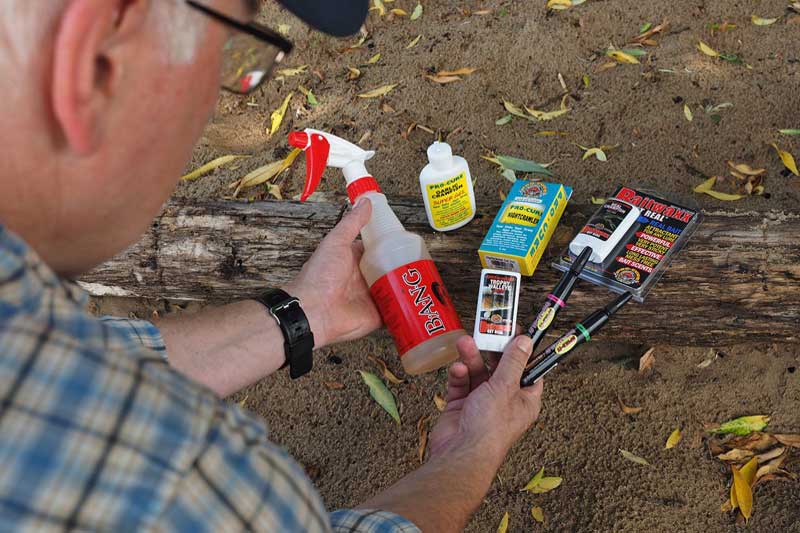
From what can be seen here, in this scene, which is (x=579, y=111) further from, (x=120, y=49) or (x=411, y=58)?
(x=120, y=49)

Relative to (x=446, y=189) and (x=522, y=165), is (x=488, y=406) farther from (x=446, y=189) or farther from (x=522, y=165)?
(x=522, y=165)

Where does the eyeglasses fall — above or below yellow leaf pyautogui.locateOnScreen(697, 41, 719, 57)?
above

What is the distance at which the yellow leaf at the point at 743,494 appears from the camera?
1.99 meters

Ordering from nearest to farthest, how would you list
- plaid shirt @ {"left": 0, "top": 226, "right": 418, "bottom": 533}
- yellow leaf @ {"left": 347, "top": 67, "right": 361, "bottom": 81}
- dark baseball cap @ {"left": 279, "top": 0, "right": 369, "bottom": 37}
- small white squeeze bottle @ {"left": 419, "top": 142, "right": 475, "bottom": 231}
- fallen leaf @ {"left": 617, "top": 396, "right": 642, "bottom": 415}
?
plaid shirt @ {"left": 0, "top": 226, "right": 418, "bottom": 533} → dark baseball cap @ {"left": 279, "top": 0, "right": 369, "bottom": 37} → small white squeeze bottle @ {"left": 419, "top": 142, "right": 475, "bottom": 231} → fallen leaf @ {"left": 617, "top": 396, "right": 642, "bottom": 415} → yellow leaf @ {"left": 347, "top": 67, "right": 361, "bottom": 81}

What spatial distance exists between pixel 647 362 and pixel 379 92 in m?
1.93

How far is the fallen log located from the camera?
1.86 metres

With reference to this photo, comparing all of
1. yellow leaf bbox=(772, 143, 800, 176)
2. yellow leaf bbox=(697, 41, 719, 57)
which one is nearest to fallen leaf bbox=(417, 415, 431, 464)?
yellow leaf bbox=(772, 143, 800, 176)

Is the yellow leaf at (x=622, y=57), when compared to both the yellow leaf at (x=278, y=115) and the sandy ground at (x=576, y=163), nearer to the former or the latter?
the sandy ground at (x=576, y=163)

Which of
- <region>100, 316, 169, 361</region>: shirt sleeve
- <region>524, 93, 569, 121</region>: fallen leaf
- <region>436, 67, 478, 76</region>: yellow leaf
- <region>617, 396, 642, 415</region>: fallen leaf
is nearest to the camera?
<region>100, 316, 169, 361</region>: shirt sleeve

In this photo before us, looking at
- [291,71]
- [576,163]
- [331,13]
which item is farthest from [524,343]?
[291,71]

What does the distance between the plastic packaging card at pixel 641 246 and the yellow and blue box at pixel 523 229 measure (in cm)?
9

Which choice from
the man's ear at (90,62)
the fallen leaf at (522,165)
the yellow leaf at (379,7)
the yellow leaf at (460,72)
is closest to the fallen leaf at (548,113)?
the fallen leaf at (522,165)

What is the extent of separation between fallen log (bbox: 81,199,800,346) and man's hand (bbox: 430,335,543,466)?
30cm

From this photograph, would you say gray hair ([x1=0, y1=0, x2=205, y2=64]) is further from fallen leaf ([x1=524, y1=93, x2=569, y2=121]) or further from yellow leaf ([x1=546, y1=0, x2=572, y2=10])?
yellow leaf ([x1=546, y1=0, x2=572, y2=10])
